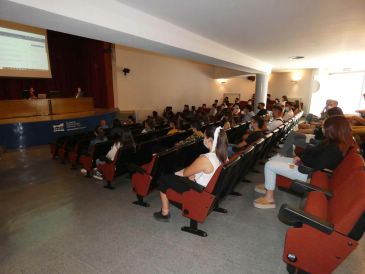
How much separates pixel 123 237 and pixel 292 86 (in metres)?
13.5

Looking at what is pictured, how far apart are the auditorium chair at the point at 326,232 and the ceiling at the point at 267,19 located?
7.88 feet

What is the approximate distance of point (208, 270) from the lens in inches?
73.4

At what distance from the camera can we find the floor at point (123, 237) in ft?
6.28

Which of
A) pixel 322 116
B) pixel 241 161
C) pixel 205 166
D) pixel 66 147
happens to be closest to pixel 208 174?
pixel 205 166

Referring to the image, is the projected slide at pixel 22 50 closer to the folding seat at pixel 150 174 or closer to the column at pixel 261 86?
the folding seat at pixel 150 174

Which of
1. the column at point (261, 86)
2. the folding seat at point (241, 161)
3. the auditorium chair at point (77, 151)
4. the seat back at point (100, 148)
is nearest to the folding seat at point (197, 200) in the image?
the folding seat at point (241, 161)

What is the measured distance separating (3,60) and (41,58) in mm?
1369

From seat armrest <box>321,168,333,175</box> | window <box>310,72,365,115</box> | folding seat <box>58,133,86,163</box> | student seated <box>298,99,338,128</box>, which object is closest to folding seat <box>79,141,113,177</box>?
folding seat <box>58,133,86,163</box>

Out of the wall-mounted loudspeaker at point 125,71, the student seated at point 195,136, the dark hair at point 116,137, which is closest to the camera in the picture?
the dark hair at point 116,137

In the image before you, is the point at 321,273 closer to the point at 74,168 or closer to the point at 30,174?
the point at 74,168

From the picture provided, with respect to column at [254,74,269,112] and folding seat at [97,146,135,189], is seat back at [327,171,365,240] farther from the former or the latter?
column at [254,74,269,112]

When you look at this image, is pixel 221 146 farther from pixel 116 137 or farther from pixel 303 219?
pixel 116 137

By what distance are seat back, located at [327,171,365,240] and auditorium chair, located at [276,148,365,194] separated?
0.78 feet

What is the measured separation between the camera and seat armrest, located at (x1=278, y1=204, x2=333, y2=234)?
4.99 feet
